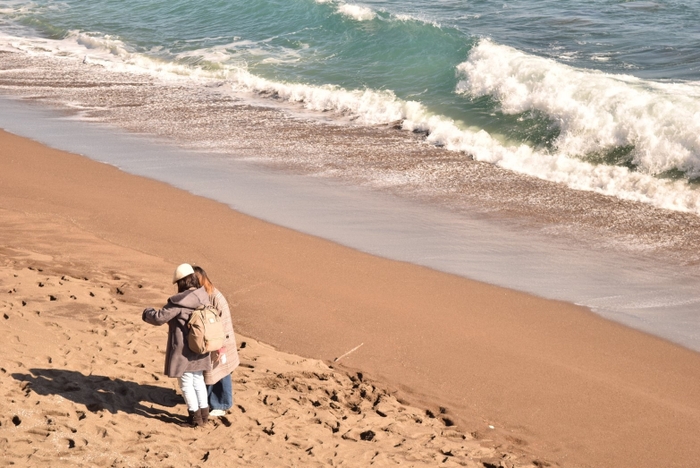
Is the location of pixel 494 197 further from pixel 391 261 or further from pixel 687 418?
pixel 687 418

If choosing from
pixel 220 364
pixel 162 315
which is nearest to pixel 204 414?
pixel 220 364

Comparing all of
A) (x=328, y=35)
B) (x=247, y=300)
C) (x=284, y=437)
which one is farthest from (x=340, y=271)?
(x=328, y=35)

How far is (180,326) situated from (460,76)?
13.3m

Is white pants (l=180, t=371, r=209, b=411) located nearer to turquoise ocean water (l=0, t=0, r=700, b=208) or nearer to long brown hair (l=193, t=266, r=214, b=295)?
long brown hair (l=193, t=266, r=214, b=295)

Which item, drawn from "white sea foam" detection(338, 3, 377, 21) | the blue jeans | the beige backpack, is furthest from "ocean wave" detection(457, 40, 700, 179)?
the beige backpack

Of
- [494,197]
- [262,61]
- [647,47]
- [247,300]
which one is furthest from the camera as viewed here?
[262,61]

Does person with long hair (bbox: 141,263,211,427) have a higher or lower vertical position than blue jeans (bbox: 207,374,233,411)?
higher

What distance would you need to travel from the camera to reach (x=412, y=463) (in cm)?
545

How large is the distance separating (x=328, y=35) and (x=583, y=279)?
593 inches

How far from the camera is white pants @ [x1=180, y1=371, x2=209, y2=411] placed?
568cm

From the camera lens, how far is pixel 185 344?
5.66 metres

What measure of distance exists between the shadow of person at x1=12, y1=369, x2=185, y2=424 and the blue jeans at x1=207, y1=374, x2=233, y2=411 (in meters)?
0.25

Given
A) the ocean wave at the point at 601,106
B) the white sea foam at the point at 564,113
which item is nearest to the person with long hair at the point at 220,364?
the white sea foam at the point at 564,113

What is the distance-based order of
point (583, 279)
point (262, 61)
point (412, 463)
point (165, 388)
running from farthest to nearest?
point (262, 61), point (583, 279), point (165, 388), point (412, 463)
